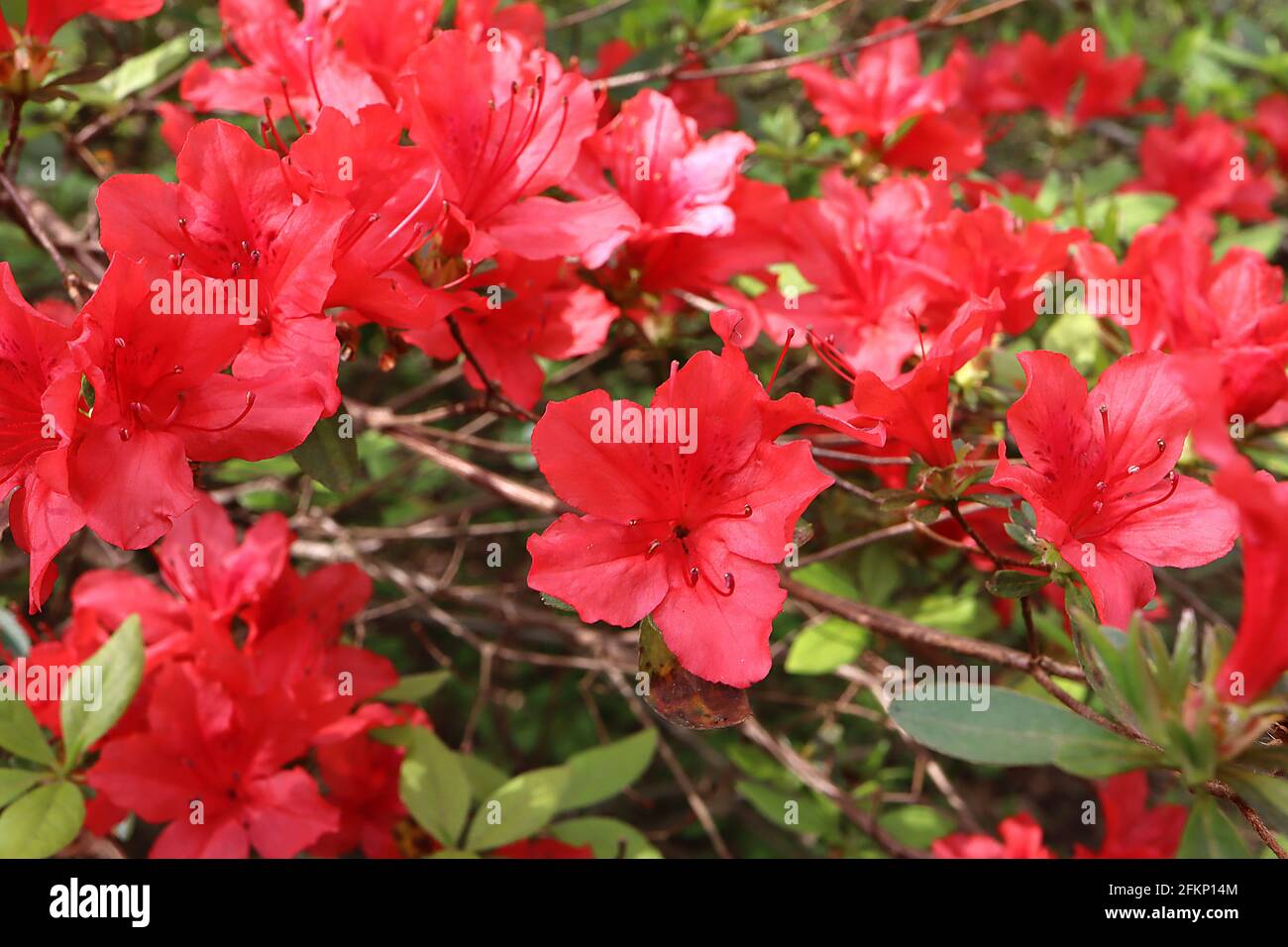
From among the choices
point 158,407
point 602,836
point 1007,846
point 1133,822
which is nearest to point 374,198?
point 158,407

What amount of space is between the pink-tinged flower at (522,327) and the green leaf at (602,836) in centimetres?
73

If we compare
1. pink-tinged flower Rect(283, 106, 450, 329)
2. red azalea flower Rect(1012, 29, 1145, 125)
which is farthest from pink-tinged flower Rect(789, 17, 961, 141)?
pink-tinged flower Rect(283, 106, 450, 329)

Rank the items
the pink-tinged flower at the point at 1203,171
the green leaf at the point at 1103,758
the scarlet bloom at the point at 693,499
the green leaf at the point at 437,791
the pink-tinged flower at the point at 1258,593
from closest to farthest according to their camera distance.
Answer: the pink-tinged flower at the point at 1258,593
the green leaf at the point at 1103,758
the scarlet bloom at the point at 693,499
the green leaf at the point at 437,791
the pink-tinged flower at the point at 1203,171

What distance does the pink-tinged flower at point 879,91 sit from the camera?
1855 mm

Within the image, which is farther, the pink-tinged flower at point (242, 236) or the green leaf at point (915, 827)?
the green leaf at point (915, 827)

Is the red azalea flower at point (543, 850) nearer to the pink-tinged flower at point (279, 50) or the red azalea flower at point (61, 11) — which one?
the pink-tinged flower at point (279, 50)

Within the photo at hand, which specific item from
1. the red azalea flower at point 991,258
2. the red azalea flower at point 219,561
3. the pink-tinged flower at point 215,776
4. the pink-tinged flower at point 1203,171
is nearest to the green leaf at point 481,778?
the pink-tinged flower at point 215,776

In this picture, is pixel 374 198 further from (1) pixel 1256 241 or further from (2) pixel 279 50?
(1) pixel 1256 241

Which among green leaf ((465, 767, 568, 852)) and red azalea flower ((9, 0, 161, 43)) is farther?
green leaf ((465, 767, 568, 852))

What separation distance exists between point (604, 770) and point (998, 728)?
77 cm

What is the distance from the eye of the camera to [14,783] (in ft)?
4.15

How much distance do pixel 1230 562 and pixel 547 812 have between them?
47.2 inches

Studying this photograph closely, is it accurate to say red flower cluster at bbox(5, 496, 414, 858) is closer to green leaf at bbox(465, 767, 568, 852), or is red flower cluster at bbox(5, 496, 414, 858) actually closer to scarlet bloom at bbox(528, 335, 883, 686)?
green leaf at bbox(465, 767, 568, 852)

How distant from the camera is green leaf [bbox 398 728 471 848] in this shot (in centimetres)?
148
